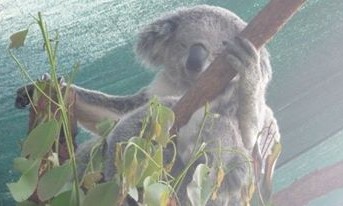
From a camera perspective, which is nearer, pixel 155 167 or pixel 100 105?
pixel 155 167

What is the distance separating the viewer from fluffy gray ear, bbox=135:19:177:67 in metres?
2.21

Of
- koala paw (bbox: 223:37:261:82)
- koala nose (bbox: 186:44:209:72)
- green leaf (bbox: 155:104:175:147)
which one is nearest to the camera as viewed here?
green leaf (bbox: 155:104:175:147)

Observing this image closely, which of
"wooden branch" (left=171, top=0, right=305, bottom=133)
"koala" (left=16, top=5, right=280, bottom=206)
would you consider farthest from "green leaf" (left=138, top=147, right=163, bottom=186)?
"koala" (left=16, top=5, right=280, bottom=206)

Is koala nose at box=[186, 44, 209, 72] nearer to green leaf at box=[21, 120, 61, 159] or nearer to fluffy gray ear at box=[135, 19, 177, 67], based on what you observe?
fluffy gray ear at box=[135, 19, 177, 67]

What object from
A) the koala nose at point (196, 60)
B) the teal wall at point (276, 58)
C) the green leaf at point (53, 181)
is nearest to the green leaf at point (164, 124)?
the green leaf at point (53, 181)

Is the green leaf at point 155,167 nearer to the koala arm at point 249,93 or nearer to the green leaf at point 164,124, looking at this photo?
the green leaf at point 164,124

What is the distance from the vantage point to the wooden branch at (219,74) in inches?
49.1

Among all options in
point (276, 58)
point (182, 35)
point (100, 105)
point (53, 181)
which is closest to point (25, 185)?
point (53, 181)

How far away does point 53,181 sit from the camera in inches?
37.5

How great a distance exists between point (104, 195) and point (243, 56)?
0.74 meters

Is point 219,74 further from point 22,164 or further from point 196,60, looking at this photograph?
point 196,60

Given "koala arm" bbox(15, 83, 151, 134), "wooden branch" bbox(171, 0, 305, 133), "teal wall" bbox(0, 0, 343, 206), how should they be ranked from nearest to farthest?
"wooden branch" bbox(171, 0, 305, 133), "koala arm" bbox(15, 83, 151, 134), "teal wall" bbox(0, 0, 343, 206)

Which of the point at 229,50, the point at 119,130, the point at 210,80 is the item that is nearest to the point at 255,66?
the point at 229,50

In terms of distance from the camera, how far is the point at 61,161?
3.99 ft
